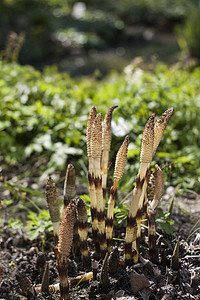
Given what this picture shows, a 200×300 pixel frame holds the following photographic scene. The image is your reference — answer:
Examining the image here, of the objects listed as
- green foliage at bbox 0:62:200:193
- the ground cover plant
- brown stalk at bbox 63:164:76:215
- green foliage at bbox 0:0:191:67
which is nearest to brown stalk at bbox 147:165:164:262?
the ground cover plant

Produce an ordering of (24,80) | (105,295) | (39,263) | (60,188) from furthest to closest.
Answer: (24,80) → (60,188) → (39,263) → (105,295)

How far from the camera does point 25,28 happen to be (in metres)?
13.2

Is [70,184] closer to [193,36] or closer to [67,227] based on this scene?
[67,227]

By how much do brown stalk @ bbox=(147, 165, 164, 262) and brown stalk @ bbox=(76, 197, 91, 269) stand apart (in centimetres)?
31

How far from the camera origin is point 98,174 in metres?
1.61

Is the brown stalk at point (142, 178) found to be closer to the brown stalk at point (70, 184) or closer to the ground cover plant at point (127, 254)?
the ground cover plant at point (127, 254)

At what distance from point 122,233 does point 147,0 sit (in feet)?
65.6

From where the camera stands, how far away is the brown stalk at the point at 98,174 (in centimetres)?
147

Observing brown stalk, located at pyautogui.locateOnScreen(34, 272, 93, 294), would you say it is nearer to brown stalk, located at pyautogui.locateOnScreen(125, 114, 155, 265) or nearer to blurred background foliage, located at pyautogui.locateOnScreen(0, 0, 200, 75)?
brown stalk, located at pyautogui.locateOnScreen(125, 114, 155, 265)

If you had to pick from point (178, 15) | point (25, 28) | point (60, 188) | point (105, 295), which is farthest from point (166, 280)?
point (178, 15)

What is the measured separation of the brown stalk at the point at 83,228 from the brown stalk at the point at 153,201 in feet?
1.00

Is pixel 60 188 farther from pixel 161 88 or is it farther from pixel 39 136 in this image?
pixel 161 88

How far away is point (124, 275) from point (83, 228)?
302 mm

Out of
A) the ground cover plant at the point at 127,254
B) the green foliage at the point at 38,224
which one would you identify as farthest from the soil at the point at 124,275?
the green foliage at the point at 38,224
